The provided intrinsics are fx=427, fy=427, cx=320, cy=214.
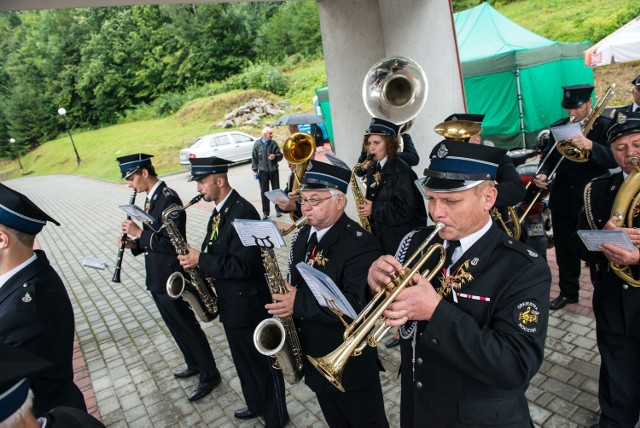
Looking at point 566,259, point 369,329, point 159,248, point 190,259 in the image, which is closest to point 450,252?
point 369,329

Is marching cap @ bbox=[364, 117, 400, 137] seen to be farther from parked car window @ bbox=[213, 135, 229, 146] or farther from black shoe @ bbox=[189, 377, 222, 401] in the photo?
parked car window @ bbox=[213, 135, 229, 146]

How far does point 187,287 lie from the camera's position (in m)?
4.18

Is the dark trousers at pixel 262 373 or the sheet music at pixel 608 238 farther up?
the sheet music at pixel 608 238

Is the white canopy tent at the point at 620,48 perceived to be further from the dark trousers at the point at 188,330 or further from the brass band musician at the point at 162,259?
the dark trousers at the point at 188,330

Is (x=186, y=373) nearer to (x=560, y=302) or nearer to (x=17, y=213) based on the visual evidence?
(x=17, y=213)

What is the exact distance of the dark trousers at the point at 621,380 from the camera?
3.02 meters

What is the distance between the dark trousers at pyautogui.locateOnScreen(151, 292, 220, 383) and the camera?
4441 millimetres

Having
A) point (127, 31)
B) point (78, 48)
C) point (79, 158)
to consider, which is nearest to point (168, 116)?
point (79, 158)

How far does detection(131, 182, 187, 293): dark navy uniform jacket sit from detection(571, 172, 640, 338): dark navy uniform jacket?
11.7 ft

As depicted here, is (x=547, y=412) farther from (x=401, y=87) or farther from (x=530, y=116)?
(x=530, y=116)

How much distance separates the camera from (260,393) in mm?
4008

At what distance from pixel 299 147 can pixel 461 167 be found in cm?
331

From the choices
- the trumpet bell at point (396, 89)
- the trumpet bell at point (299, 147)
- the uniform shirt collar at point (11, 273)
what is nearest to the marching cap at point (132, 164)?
the trumpet bell at point (299, 147)

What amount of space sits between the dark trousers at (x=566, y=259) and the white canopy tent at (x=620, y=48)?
6897 mm
